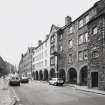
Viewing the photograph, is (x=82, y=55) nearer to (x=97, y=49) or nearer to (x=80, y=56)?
(x=80, y=56)

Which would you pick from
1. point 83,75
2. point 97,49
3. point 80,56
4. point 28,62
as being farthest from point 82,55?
point 28,62

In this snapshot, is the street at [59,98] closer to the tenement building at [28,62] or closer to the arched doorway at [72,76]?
the arched doorway at [72,76]

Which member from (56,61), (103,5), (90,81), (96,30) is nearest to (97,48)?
(96,30)

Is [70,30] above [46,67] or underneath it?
above

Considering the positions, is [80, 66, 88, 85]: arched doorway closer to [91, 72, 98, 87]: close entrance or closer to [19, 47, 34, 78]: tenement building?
[91, 72, 98, 87]: close entrance

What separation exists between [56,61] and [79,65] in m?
12.8

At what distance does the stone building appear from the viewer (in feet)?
77.7

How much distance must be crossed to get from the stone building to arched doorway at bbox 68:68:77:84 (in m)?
9.76

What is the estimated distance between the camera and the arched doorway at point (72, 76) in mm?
36156

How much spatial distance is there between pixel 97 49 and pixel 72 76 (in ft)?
45.8

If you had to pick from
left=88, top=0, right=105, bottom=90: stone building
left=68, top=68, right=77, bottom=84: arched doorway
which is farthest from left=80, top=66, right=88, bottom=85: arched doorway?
left=88, top=0, right=105, bottom=90: stone building

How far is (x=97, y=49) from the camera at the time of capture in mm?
25016

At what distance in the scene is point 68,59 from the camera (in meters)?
38.6

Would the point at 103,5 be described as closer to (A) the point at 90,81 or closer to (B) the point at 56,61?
(A) the point at 90,81
